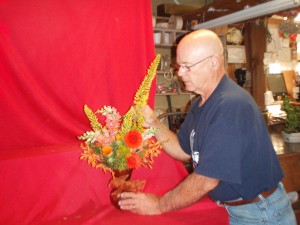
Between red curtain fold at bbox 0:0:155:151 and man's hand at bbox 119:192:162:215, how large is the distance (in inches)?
15.0

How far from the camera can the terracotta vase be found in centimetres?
129

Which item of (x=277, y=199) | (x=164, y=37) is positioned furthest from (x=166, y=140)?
(x=164, y=37)

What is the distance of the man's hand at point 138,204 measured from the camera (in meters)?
1.30

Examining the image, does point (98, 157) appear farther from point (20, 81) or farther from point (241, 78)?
point (241, 78)

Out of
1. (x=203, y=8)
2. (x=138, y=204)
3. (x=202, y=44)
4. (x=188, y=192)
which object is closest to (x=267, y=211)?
(x=188, y=192)

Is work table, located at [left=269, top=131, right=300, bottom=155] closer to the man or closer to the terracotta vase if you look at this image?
the man

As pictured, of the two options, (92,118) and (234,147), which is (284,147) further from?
(92,118)

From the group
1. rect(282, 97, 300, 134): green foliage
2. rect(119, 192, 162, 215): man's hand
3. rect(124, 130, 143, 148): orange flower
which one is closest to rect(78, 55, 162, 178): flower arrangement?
rect(124, 130, 143, 148): orange flower

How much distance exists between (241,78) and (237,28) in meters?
0.86

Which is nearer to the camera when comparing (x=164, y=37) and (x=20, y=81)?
(x=20, y=81)

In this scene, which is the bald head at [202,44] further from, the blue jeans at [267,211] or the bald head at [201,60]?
the blue jeans at [267,211]

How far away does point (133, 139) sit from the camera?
3.98ft

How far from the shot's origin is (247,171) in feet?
4.17

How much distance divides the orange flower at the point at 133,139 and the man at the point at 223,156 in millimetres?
254
